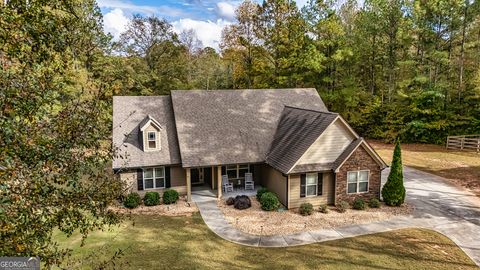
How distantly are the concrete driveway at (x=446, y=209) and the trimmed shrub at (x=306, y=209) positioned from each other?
4.97 m

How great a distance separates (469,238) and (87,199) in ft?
51.6

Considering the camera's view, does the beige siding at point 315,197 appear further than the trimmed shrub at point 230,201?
No

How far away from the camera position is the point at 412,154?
2981 centimetres

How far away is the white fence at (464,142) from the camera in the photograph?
29656 millimetres

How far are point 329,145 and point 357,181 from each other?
107 inches

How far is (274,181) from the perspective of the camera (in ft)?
62.5

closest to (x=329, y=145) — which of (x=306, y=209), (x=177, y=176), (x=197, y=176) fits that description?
(x=306, y=209)

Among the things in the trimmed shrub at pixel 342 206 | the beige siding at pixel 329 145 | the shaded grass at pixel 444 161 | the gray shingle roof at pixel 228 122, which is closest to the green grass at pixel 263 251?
the trimmed shrub at pixel 342 206

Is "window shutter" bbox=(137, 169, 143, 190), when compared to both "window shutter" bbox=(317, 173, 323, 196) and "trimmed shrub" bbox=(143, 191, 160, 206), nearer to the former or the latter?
"trimmed shrub" bbox=(143, 191, 160, 206)

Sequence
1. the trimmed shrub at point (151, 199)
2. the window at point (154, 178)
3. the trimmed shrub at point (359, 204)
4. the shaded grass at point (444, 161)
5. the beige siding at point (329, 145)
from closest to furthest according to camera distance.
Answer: the trimmed shrub at point (359, 204)
the beige siding at point (329, 145)
the trimmed shrub at point (151, 199)
the window at point (154, 178)
the shaded grass at point (444, 161)

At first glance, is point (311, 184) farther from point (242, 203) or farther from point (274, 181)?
point (242, 203)

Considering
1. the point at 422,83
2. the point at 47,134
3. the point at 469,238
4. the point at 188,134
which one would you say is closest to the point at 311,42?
the point at 422,83

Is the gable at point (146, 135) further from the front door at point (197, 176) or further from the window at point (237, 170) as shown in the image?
the window at point (237, 170)

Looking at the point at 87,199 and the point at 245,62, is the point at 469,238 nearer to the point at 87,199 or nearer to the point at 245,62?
the point at 87,199
